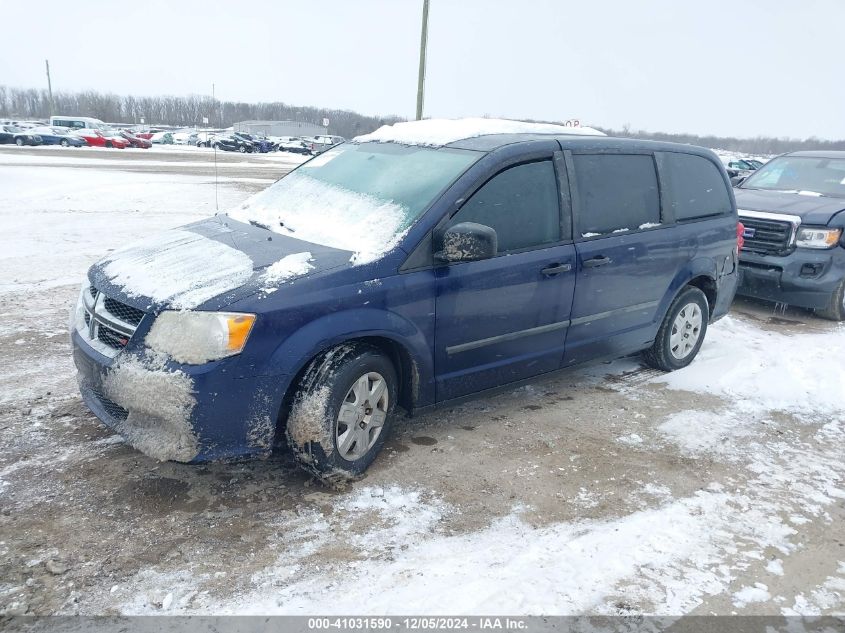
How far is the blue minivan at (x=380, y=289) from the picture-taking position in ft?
10.3

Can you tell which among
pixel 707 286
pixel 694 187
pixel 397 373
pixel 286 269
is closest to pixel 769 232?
pixel 707 286

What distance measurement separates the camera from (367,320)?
3.42 meters

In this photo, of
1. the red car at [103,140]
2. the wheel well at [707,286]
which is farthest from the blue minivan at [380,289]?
the red car at [103,140]

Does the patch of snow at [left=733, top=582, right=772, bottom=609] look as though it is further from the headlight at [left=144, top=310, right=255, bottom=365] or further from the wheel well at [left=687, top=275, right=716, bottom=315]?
the wheel well at [left=687, top=275, right=716, bottom=315]

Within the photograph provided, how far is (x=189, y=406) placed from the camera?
10.1ft

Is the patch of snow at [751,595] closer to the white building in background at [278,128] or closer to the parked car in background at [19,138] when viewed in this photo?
the parked car in background at [19,138]

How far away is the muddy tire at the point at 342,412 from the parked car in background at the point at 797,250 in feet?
18.3

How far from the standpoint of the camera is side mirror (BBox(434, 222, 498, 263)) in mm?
3574

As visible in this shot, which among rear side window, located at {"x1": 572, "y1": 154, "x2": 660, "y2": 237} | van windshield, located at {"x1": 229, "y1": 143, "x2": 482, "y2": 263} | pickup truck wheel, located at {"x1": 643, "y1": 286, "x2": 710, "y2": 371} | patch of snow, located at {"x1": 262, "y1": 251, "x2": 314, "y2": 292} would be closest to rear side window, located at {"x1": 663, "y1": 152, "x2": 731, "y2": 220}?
rear side window, located at {"x1": 572, "y1": 154, "x2": 660, "y2": 237}

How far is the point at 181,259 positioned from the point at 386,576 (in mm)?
1973

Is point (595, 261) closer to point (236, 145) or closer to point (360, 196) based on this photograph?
point (360, 196)

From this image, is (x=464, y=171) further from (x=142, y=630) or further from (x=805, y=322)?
(x=805, y=322)

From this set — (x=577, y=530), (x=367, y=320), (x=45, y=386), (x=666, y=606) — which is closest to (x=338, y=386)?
(x=367, y=320)

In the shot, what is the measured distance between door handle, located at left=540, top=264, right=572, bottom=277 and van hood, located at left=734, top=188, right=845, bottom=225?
14.2 ft
